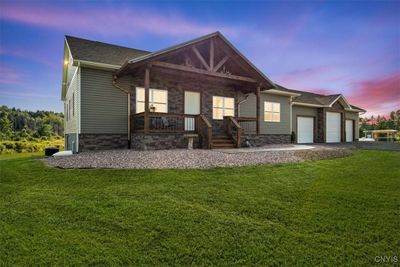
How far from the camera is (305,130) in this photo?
1927cm

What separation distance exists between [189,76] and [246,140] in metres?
4.52

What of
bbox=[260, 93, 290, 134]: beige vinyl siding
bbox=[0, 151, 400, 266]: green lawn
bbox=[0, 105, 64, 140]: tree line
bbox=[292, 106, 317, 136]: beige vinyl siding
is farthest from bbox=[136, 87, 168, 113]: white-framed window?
bbox=[0, 105, 64, 140]: tree line

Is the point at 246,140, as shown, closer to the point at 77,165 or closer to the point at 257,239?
the point at 77,165

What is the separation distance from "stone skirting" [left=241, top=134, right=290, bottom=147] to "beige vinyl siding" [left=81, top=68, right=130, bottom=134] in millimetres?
6329

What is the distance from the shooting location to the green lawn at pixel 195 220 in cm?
230

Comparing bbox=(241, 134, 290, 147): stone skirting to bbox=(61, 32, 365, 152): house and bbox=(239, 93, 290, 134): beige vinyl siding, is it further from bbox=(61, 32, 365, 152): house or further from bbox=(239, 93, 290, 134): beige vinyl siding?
bbox=(239, 93, 290, 134): beige vinyl siding

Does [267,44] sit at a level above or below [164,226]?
above

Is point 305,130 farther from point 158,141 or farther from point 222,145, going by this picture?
point 158,141

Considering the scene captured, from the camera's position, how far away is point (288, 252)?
A: 2.37 m

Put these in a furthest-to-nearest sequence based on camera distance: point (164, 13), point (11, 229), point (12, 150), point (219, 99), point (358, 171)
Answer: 1. point (12, 150)
2. point (219, 99)
3. point (164, 13)
4. point (358, 171)
5. point (11, 229)

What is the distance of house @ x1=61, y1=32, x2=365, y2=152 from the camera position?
9742mm

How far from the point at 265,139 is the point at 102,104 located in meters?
9.75

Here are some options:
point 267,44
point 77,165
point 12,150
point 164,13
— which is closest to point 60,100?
point 12,150

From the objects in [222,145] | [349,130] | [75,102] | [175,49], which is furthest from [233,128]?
[349,130]
